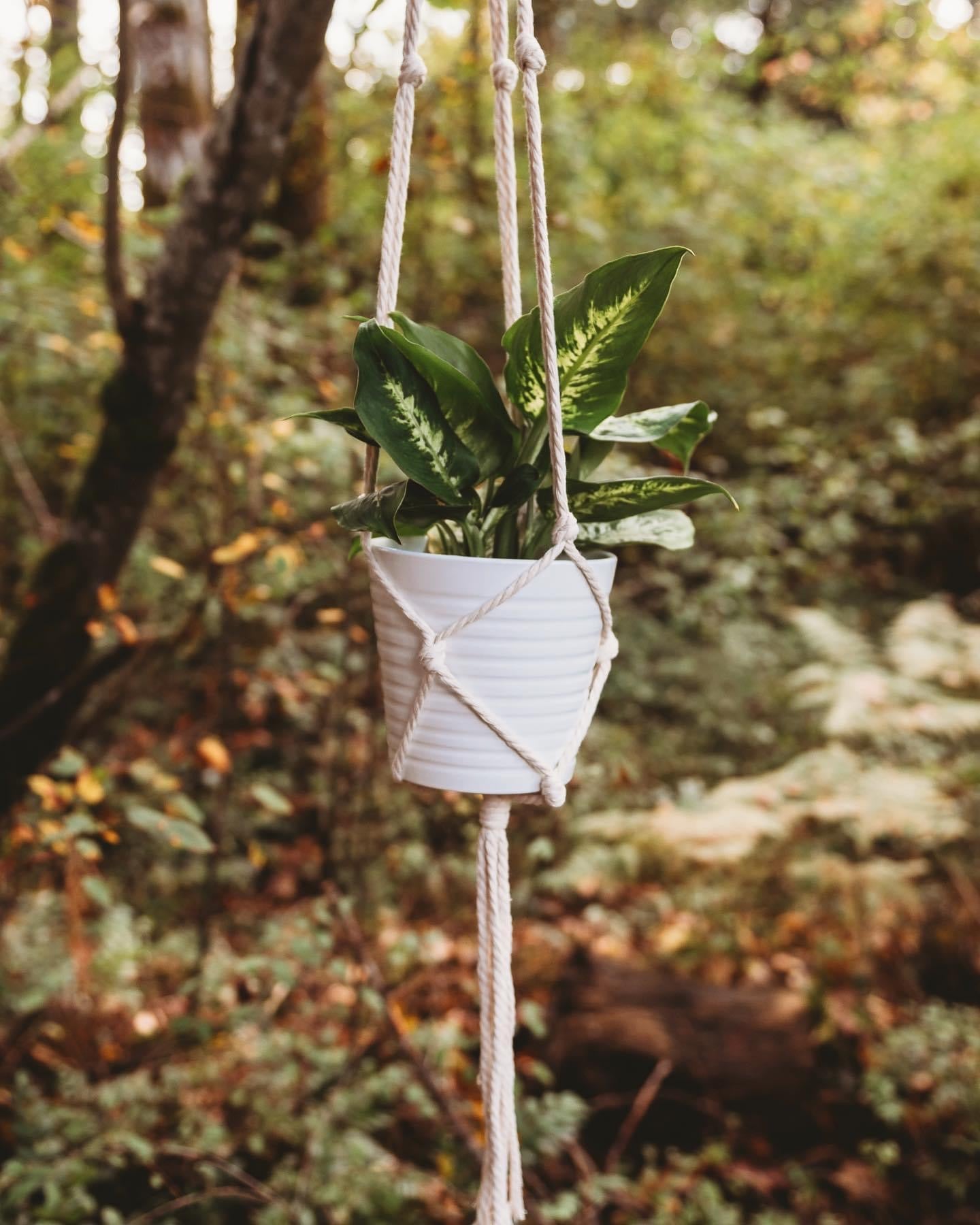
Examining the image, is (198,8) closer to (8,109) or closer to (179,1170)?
(8,109)

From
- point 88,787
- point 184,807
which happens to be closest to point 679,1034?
point 184,807

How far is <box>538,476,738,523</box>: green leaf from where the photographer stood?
2.42ft

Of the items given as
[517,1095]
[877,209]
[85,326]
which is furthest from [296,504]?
[877,209]

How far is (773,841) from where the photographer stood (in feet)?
9.21

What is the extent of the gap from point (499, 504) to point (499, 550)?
1.6 inches

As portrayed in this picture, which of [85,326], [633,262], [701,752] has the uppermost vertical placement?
[85,326]

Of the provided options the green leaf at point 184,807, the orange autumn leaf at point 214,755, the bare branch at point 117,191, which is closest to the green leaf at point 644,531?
the green leaf at point 184,807

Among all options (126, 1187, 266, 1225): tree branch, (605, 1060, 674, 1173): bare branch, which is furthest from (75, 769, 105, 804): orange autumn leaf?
(605, 1060, 674, 1173): bare branch

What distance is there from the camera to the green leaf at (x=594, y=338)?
2.18 feet

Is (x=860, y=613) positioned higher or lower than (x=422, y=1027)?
higher

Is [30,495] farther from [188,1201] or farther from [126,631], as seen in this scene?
[188,1201]

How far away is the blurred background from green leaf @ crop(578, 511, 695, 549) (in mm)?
756

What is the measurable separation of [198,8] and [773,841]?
8.89 ft

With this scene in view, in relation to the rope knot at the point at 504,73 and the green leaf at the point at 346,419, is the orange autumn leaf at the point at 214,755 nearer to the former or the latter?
the green leaf at the point at 346,419
